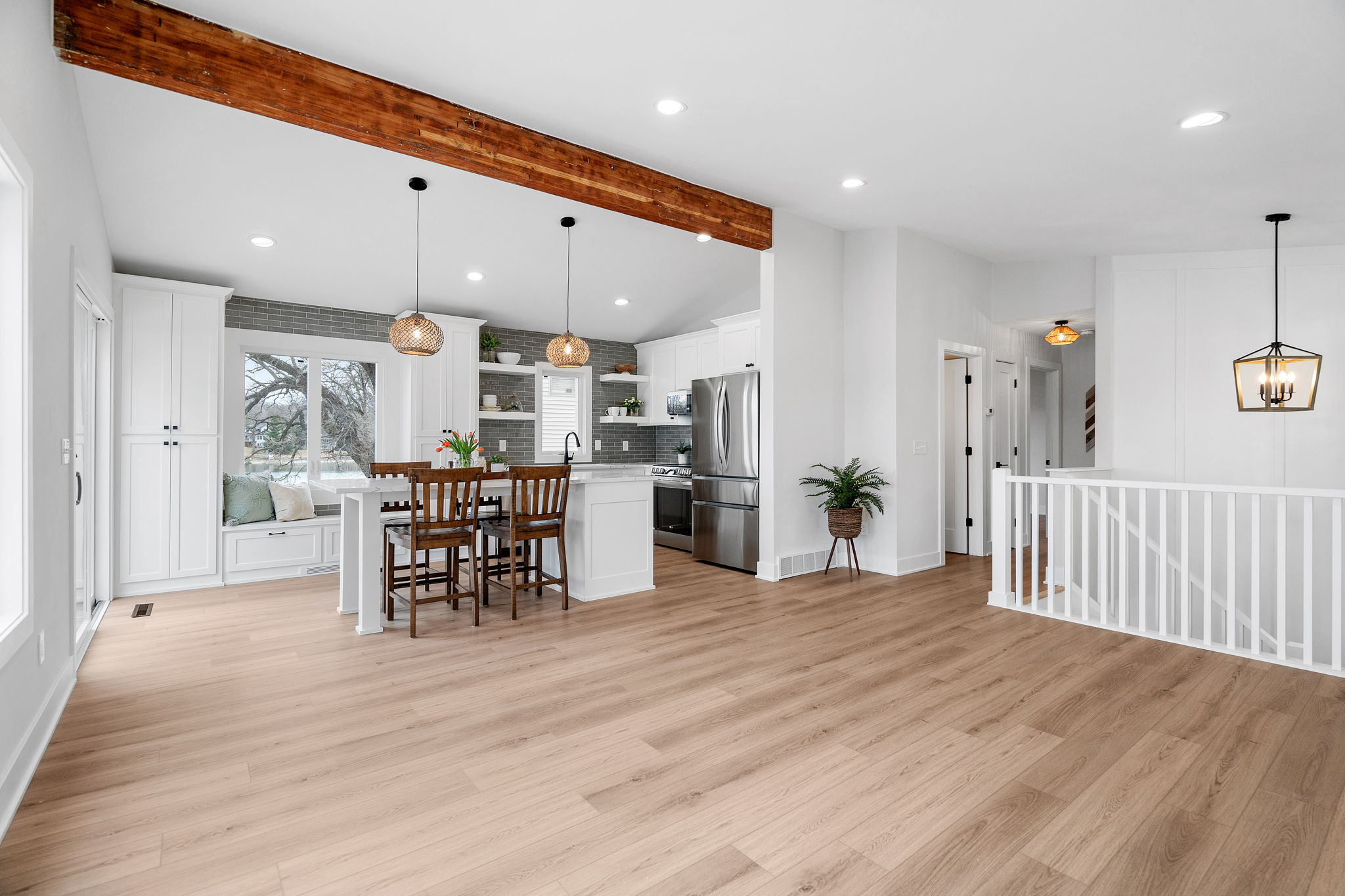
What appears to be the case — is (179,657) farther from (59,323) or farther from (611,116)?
(611,116)

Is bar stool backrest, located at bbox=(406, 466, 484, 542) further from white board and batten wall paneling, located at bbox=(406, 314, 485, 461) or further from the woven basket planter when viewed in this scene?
the woven basket planter

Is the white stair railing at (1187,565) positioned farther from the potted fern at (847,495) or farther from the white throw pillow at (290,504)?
the white throw pillow at (290,504)

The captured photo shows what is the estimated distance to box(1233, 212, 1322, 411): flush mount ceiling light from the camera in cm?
501

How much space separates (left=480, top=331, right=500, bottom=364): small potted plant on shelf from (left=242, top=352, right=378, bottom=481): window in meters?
1.06

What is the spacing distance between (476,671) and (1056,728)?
2.53 meters

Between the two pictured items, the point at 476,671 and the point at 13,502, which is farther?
the point at 476,671

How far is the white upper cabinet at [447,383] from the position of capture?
6262 millimetres

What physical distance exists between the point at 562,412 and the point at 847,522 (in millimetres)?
3803

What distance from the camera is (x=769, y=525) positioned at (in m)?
5.24

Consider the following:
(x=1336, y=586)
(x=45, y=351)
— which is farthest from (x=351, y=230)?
(x=1336, y=586)

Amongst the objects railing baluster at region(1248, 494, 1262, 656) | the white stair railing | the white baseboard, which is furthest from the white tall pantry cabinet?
railing baluster at region(1248, 494, 1262, 656)

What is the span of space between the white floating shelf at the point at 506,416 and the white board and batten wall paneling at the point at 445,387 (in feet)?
0.42

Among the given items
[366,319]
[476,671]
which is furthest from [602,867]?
[366,319]

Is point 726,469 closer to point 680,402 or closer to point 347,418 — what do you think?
point 680,402
